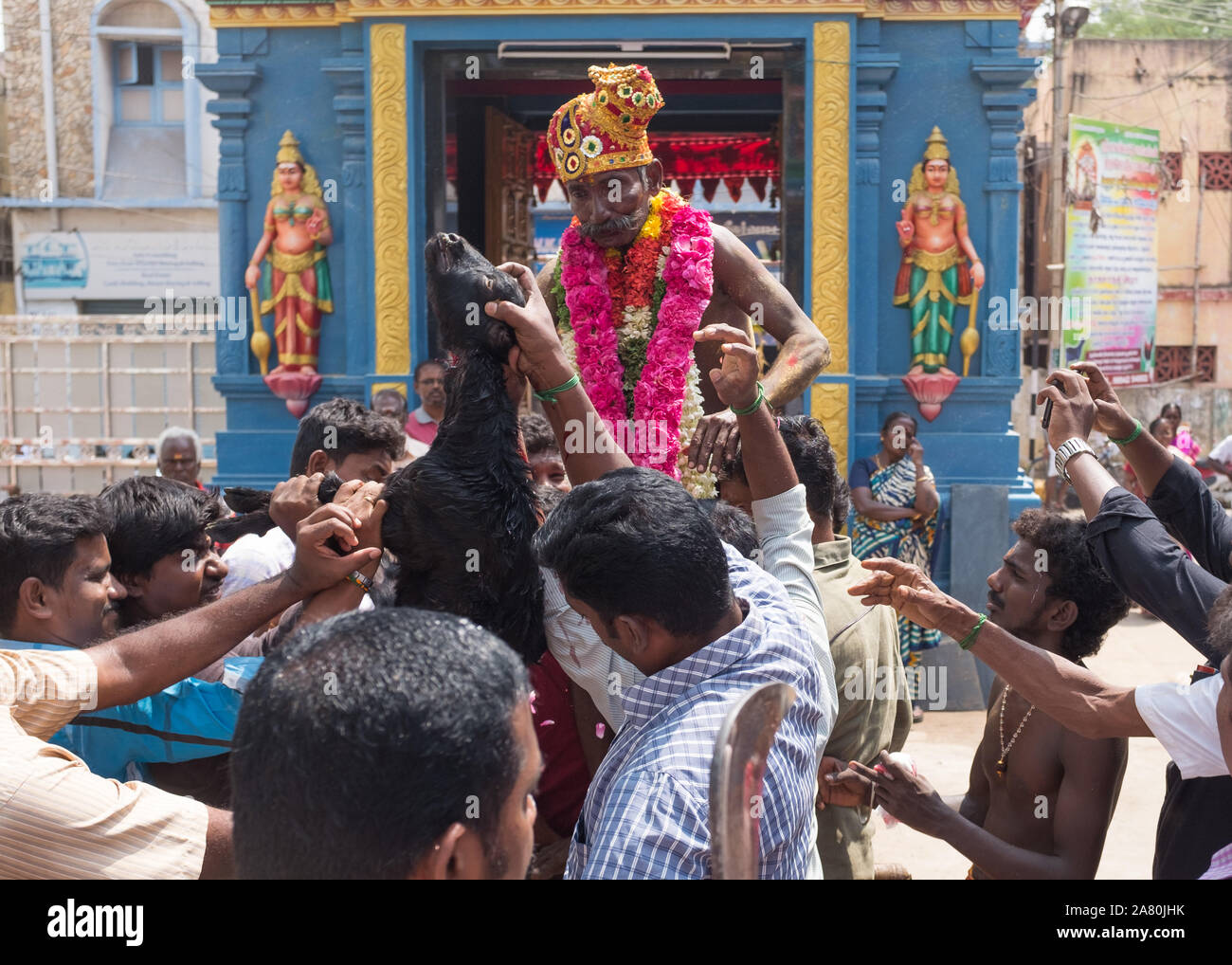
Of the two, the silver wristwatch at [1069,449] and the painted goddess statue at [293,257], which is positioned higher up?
the painted goddess statue at [293,257]

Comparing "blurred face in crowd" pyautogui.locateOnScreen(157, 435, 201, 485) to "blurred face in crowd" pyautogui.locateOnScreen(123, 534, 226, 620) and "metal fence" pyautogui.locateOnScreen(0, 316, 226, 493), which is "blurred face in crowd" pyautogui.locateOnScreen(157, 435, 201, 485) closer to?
"blurred face in crowd" pyautogui.locateOnScreen(123, 534, 226, 620)

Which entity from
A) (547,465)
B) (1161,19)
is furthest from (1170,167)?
(547,465)

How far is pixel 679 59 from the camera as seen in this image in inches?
283

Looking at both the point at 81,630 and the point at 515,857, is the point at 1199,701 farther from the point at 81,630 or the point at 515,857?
the point at 81,630

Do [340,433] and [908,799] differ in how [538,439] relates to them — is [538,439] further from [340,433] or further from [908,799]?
[908,799]

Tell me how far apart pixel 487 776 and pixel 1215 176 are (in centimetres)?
1946

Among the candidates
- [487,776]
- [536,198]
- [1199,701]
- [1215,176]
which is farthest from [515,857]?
[1215,176]

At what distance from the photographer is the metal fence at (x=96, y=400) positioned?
11.0m

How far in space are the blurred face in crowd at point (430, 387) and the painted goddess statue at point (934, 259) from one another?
279 centimetres

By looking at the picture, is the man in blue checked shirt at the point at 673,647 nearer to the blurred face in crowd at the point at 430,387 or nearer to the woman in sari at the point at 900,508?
the blurred face in crowd at the point at 430,387

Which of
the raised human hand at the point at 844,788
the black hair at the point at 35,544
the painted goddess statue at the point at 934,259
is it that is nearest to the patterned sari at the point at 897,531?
the painted goddess statue at the point at 934,259

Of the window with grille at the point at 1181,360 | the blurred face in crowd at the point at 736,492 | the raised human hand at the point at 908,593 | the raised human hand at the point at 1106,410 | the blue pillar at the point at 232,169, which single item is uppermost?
the blue pillar at the point at 232,169

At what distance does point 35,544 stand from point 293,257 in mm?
5515

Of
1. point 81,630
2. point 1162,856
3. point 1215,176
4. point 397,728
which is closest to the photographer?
point 397,728
